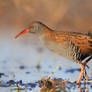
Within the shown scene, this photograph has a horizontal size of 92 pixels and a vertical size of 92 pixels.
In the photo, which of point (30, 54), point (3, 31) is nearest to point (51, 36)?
point (30, 54)

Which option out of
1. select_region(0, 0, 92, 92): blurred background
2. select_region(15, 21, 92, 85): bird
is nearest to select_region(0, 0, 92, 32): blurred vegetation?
select_region(0, 0, 92, 92): blurred background

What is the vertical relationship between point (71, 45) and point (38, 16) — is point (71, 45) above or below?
below

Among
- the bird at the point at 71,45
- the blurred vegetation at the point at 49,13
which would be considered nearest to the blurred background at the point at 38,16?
the blurred vegetation at the point at 49,13

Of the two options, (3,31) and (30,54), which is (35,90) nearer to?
(30,54)

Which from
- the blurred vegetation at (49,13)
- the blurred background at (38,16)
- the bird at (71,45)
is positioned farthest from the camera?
the blurred vegetation at (49,13)

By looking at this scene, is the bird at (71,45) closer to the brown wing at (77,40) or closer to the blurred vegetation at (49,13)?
the brown wing at (77,40)

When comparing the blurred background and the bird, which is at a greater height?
the blurred background

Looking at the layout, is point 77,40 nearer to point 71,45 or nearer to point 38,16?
point 71,45

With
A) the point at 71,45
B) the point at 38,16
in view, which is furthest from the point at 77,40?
the point at 38,16

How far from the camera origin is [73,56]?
710 cm

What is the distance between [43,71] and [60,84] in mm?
1343

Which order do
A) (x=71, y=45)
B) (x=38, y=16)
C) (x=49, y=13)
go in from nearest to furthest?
(x=71, y=45)
(x=38, y=16)
(x=49, y=13)

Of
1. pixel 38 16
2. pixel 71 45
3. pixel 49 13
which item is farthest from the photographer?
pixel 49 13

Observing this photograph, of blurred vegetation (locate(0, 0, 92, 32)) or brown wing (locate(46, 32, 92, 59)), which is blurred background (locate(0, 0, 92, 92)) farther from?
brown wing (locate(46, 32, 92, 59))
